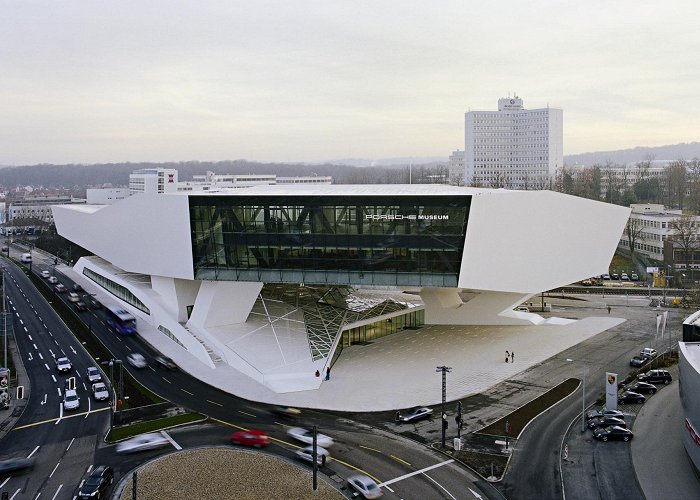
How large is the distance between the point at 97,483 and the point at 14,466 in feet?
17.7

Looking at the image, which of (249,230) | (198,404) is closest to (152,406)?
(198,404)

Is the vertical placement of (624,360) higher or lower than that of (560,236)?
lower

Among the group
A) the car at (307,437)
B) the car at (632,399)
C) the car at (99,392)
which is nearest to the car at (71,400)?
the car at (99,392)

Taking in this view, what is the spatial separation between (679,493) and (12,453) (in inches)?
1276

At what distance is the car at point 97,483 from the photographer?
2695cm

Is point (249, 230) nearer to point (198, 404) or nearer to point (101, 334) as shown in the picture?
point (198, 404)

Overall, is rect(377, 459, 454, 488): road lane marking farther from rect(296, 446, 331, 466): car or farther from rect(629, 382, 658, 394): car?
rect(629, 382, 658, 394): car

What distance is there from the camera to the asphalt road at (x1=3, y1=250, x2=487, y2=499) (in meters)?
28.8

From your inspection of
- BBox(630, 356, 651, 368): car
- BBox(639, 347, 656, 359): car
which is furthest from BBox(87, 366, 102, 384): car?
BBox(639, 347, 656, 359): car

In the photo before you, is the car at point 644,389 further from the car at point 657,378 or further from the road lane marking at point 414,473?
the road lane marking at point 414,473

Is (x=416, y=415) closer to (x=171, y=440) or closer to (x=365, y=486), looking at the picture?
(x=365, y=486)

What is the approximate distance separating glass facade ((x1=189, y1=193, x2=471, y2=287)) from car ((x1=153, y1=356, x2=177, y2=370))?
7477mm

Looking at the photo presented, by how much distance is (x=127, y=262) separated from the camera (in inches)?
2299

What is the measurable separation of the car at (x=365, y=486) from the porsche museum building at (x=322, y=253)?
14835 mm
